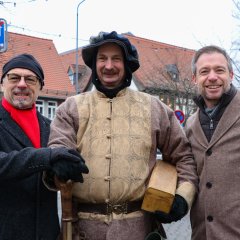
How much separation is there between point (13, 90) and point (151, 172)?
1069 millimetres

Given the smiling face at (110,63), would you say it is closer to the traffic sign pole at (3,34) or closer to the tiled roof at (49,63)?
the traffic sign pole at (3,34)

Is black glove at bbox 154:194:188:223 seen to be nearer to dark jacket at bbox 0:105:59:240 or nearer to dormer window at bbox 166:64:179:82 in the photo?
dark jacket at bbox 0:105:59:240

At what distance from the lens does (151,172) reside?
281 centimetres

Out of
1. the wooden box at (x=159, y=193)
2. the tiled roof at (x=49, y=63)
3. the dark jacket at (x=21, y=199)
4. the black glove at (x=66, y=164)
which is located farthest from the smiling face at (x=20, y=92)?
the tiled roof at (x=49, y=63)

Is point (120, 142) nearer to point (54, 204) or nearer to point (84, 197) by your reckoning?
point (84, 197)

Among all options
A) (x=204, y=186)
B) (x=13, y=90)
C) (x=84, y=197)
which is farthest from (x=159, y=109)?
(x=13, y=90)

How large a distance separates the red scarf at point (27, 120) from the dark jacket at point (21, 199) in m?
0.05

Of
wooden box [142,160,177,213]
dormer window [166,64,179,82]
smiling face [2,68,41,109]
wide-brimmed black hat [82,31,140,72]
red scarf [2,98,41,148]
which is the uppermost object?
dormer window [166,64,179,82]

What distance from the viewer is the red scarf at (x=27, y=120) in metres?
2.89

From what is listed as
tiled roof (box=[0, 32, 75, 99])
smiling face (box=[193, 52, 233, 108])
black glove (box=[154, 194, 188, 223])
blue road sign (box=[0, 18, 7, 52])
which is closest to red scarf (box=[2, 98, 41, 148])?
black glove (box=[154, 194, 188, 223])

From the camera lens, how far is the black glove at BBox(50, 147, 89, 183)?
7.74 ft

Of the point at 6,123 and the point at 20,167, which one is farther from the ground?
the point at 6,123

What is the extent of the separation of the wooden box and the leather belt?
0.32 ft

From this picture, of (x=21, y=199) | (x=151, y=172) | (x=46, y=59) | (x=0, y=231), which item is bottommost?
(x=0, y=231)
